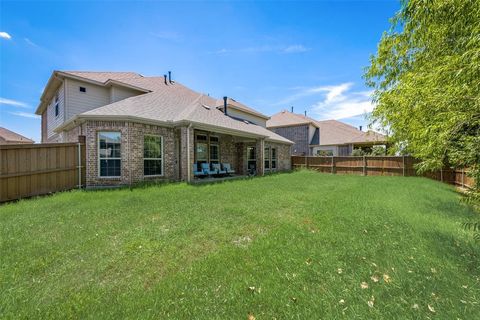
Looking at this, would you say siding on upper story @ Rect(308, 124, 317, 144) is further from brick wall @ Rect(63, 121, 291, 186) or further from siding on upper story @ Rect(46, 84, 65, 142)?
siding on upper story @ Rect(46, 84, 65, 142)

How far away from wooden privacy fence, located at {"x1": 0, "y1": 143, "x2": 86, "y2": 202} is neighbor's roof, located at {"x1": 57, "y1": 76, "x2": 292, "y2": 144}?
5.87ft

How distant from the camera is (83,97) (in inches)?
503

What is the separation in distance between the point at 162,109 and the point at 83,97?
5.24 m

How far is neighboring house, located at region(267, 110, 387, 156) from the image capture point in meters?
25.2

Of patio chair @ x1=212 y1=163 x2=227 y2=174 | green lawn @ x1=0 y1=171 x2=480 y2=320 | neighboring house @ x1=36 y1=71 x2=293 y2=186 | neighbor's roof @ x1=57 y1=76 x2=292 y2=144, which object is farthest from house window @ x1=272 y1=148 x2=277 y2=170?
green lawn @ x1=0 y1=171 x2=480 y2=320

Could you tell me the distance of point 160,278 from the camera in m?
2.94

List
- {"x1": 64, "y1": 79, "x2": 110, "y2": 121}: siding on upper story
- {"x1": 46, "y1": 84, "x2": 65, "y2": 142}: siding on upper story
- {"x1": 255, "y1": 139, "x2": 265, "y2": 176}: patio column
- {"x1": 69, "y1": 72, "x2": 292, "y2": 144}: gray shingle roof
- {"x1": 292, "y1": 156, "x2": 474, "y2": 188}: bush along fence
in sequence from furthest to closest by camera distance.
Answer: {"x1": 255, "y1": 139, "x2": 265, "y2": 176}: patio column → {"x1": 292, "y1": 156, "x2": 474, "y2": 188}: bush along fence → {"x1": 46, "y1": 84, "x2": 65, "y2": 142}: siding on upper story → {"x1": 64, "y1": 79, "x2": 110, "y2": 121}: siding on upper story → {"x1": 69, "y1": 72, "x2": 292, "y2": 144}: gray shingle roof

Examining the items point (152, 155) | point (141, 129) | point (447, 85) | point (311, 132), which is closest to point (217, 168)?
point (152, 155)

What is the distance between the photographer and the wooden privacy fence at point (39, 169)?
23.4 ft

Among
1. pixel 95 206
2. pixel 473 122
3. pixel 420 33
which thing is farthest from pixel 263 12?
pixel 95 206

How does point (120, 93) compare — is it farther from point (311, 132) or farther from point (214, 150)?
point (311, 132)

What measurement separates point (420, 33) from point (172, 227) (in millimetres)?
8371

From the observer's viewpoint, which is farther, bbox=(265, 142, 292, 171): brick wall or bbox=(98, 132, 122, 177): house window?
bbox=(265, 142, 292, 171): brick wall

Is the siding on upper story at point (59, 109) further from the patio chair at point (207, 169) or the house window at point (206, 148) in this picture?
the patio chair at point (207, 169)
